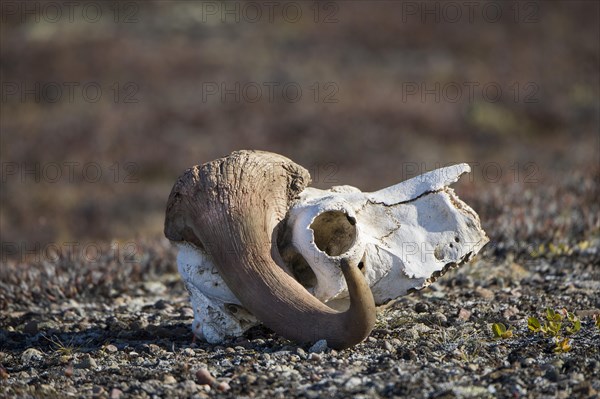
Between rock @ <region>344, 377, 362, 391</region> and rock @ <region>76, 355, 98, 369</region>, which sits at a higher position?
rock @ <region>344, 377, 362, 391</region>

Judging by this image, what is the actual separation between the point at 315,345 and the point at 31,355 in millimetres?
1839

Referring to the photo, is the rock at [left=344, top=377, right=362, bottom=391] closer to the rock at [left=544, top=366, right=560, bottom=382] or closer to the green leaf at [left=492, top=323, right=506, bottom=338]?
the rock at [left=544, top=366, right=560, bottom=382]

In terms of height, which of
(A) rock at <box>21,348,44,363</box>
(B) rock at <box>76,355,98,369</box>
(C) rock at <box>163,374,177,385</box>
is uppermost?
(C) rock at <box>163,374,177,385</box>

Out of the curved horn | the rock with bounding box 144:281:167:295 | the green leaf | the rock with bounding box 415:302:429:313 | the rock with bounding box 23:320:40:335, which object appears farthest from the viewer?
the rock with bounding box 144:281:167:295

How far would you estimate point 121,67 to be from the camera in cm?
2044

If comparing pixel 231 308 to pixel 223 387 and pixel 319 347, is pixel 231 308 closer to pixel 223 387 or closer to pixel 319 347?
pixel 319 347

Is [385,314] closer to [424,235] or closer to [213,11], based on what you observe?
[424,235]

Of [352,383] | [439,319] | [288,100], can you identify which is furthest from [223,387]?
[288,100]

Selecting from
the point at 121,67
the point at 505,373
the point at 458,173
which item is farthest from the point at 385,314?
the point at 121,67

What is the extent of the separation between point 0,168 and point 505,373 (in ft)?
43.2

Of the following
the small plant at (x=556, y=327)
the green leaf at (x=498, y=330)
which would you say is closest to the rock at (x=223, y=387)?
the green leaf at (x=498, y=330)

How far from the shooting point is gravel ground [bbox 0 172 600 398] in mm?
4254

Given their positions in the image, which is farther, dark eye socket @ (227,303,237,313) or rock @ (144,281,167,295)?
rock @ (144,281,167,295)

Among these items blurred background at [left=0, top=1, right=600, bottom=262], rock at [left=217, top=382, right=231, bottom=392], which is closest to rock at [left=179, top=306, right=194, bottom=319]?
rock at [left=217, top=382, right=231, bottom=392]
